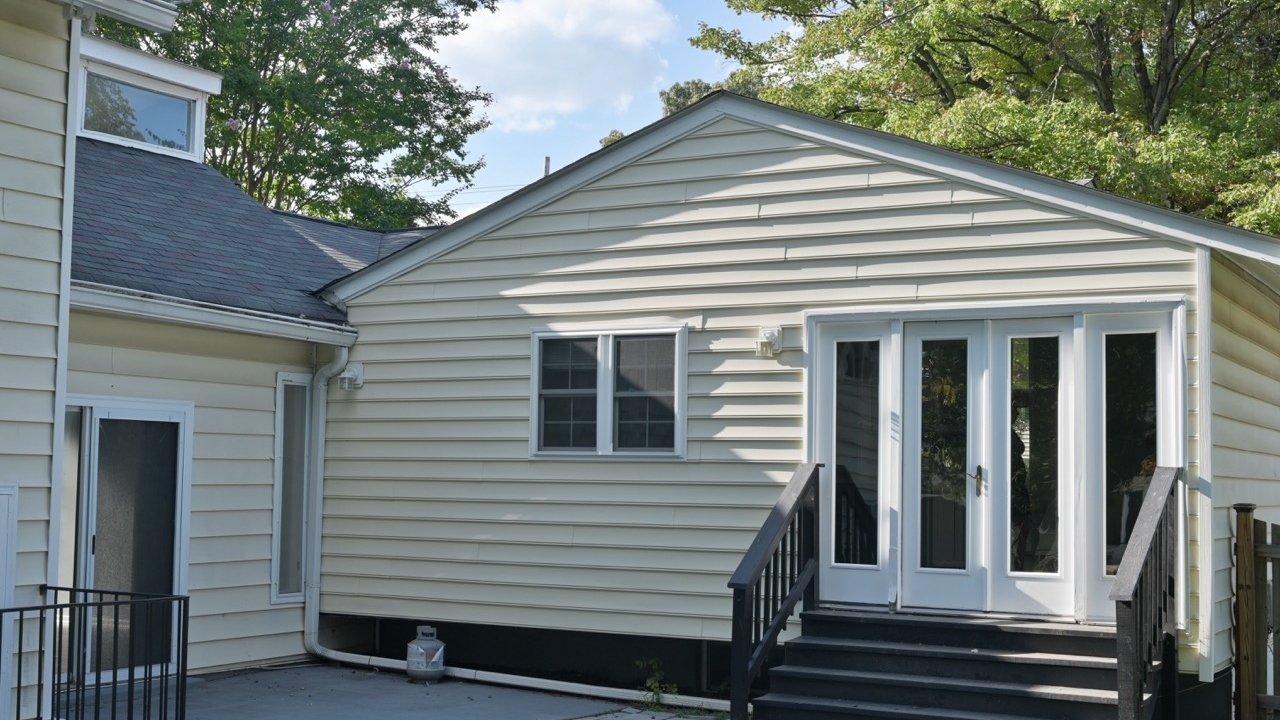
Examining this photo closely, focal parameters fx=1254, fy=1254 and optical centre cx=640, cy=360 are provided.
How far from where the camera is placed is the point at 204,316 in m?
8.87

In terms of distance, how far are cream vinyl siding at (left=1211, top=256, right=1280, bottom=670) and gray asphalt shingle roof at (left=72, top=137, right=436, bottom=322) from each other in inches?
255

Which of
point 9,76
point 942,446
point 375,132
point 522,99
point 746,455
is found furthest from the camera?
point 522,99

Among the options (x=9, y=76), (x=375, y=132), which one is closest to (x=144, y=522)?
(x=9, y=76)

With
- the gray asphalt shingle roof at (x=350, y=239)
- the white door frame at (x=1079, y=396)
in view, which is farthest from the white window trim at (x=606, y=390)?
the gray asphalt shingle roof at (x=350, y=239)

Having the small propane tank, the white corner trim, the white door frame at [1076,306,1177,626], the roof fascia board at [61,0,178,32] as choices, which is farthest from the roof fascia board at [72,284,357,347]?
the white corner trim

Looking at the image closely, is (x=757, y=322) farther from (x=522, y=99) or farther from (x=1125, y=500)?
(x=522, y=99)

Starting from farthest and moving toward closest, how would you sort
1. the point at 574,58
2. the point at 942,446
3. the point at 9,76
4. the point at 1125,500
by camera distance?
the point at 574,58
the point at 942,446
the point at 1125,500
the point at 9,76

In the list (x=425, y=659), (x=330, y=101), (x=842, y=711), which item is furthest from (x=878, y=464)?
(x=330, y=101)

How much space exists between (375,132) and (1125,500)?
18972 millimetres

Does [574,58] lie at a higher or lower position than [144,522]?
higher

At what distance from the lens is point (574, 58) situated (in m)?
45.0

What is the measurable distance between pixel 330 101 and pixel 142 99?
11704 mm

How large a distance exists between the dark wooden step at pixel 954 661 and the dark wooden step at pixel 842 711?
0.89 ft

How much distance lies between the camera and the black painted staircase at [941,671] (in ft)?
22.6
